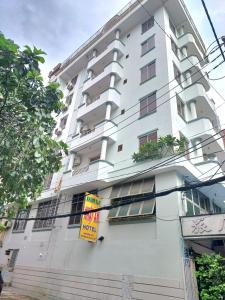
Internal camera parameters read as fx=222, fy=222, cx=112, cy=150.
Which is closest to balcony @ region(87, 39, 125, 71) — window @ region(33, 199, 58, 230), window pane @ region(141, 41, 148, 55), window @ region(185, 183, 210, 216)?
window pane @ region(141, 41, 148, 55)

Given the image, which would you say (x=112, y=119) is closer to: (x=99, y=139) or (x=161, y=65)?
(x=99, y=139)

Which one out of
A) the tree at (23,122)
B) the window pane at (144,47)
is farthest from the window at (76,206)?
the window pane at (144,47)

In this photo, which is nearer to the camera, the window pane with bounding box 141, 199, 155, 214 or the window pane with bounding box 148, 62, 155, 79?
the window pane with bounding box 141, 199, 155, 214

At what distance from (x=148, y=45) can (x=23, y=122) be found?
14.8 m

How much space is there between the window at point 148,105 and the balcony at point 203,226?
702cm

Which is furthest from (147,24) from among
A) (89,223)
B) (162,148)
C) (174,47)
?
(89,223)

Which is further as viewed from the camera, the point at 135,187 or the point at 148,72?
the point at 148,72

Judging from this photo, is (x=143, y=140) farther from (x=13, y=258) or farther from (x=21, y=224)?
(x=13, y=258)

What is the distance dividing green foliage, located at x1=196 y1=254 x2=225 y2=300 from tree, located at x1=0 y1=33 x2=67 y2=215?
23.0 ft

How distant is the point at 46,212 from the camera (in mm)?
16547

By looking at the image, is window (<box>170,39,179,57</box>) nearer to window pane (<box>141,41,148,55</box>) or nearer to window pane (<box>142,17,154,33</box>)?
window pane (<box>141,41,148,55</box>)

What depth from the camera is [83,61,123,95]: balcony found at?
693 inches

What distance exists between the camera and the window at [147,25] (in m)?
18.6

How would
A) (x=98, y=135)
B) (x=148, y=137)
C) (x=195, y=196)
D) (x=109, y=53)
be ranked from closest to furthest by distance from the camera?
(x=195, y=196) → (x=148, y=137) → (x=98, y=135) → (x=109, y=53)
